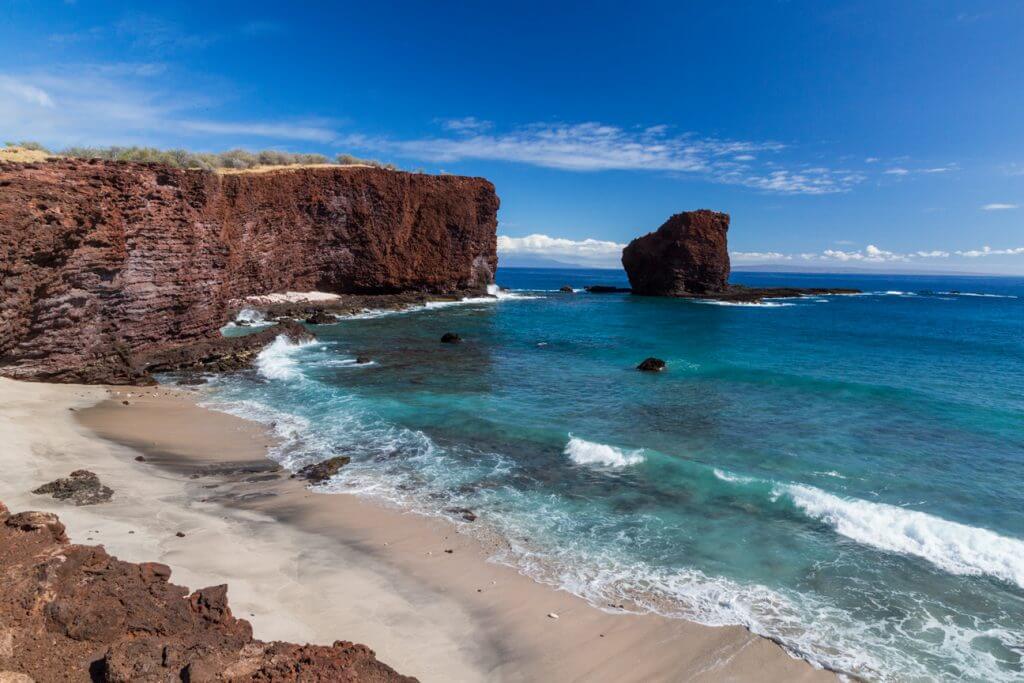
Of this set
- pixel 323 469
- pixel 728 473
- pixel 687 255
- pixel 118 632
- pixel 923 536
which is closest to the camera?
pixel 118 632

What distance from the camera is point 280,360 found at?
26406 mm

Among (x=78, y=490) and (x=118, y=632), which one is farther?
(x=78, y=490)

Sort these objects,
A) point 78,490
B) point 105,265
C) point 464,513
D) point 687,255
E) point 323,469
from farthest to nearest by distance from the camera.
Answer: point 687,255, point 105,265, point 323,469, point 464,513, point 78,490

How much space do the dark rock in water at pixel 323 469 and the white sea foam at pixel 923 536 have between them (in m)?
10.3

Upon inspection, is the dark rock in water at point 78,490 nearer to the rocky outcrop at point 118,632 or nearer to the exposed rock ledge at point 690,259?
the rocky outcrop at point 118,632

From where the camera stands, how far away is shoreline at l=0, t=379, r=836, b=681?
666cm

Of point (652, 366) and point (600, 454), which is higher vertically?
point (652, 366)

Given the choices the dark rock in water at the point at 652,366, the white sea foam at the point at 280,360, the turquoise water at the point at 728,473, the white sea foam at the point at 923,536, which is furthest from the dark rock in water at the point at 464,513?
the dark rock in water at the point at 652,366

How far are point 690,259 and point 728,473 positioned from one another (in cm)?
6883

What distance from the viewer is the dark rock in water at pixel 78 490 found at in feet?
31.0

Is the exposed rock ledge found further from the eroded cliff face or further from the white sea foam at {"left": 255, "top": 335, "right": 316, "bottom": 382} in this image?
the white sea foam at {"left": 255, "top": 335, "right": 316, "bottom": 382}

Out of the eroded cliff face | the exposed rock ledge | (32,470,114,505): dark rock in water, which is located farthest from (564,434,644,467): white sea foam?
the exposed rock ledge

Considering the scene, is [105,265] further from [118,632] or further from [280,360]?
[118,632]

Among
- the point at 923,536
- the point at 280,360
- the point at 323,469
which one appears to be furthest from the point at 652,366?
the point at 280,360
